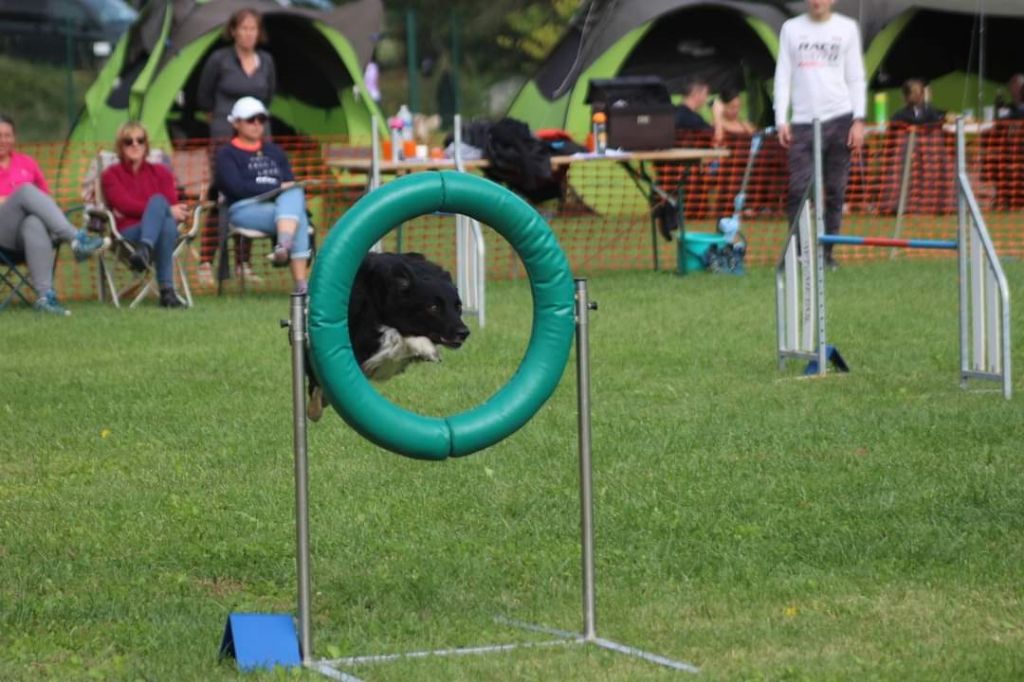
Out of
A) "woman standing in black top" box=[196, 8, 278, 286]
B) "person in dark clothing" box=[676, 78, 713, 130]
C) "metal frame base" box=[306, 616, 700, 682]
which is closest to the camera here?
"metal frame base" box=[306, 616, 700, 682]

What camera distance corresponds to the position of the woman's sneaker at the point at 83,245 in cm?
1012

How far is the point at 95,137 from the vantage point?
15.9m

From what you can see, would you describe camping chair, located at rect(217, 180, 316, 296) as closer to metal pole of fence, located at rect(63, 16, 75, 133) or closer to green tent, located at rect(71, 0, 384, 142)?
green tent, located at rect(71, 0, 384, 142)

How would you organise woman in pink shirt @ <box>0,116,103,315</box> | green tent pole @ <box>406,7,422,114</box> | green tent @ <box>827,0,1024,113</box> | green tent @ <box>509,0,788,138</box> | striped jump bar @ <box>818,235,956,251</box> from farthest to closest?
green tent pole @ <box>406,7,422,114</box> → green tent @ <box>827,0,1024,113</box> → green tent @ <box>509,0,788,138</box> → woman in pink shirt @ <box>0,116,103,315</box> → striped jump bar @ <box>818,235,956,251</box>

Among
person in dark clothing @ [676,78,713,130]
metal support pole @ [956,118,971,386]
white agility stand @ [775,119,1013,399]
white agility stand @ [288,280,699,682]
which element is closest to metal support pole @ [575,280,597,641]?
white agility stand @ [288,280,699,682]

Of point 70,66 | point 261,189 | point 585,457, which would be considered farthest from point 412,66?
point 585,457

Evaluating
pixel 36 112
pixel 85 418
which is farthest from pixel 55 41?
pixel 85 418

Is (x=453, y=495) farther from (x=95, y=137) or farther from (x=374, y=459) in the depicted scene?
(x=95, y=137)

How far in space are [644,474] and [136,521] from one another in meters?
1.61

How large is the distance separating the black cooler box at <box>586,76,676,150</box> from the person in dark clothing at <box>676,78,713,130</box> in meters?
2.63

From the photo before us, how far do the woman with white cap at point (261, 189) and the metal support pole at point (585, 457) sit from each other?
22.5 ft

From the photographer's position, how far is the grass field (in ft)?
12.5

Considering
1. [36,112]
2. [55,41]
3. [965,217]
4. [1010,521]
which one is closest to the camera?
[1010,521]

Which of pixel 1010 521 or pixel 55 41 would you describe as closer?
pixel 1010 521
